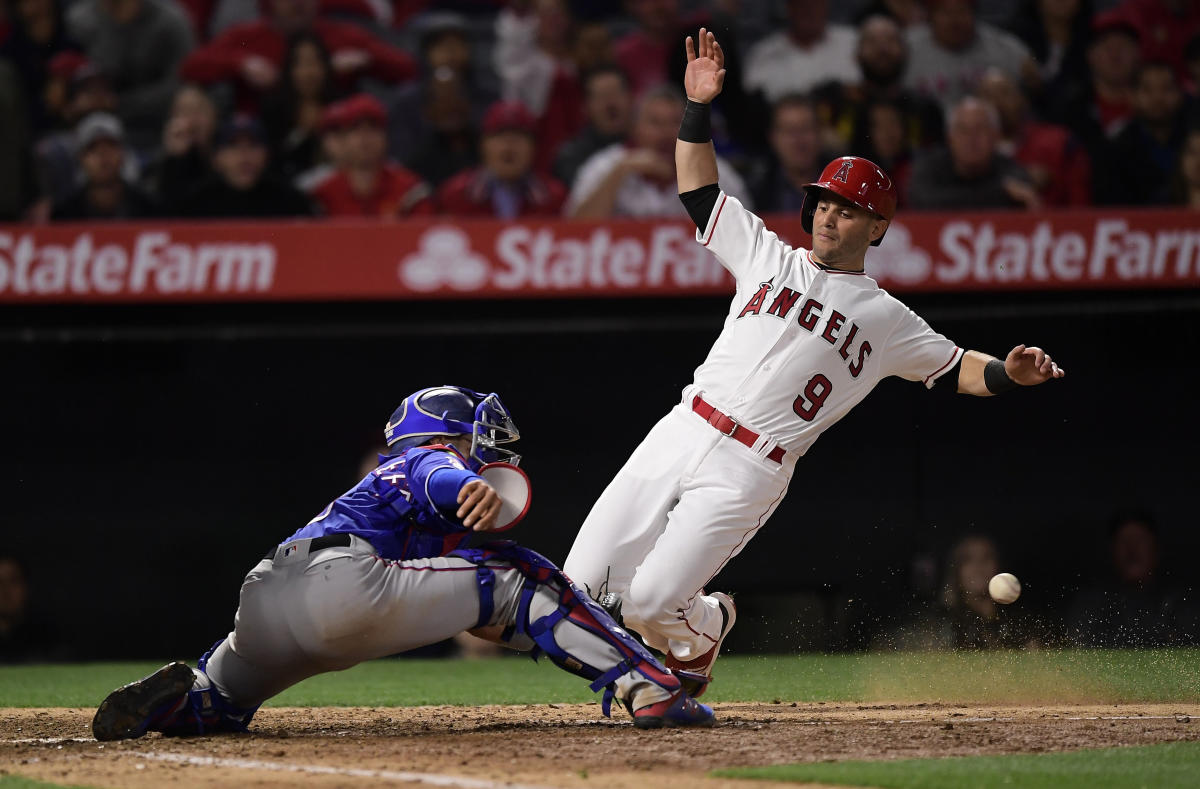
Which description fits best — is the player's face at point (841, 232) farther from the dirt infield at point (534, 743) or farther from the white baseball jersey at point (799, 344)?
the dirt infield at point (534, 743)

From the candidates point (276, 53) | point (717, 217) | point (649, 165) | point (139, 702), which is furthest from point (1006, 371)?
point (276, 53)

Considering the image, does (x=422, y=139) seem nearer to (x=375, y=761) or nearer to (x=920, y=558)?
(x=920, y=558)

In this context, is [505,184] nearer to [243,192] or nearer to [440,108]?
[440,108]

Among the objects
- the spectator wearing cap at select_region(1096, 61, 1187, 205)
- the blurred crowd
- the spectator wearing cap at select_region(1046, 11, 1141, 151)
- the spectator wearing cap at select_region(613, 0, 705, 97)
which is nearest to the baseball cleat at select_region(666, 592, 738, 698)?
the blurred crowd

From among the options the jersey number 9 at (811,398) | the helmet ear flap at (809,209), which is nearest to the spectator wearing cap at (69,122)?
the helmet ear flap at (809,209)

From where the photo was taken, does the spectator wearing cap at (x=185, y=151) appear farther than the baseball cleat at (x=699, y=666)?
Yes

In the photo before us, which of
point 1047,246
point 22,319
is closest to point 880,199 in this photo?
point 1047,246
